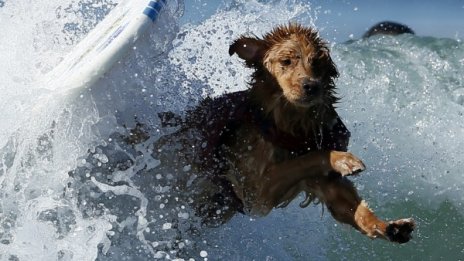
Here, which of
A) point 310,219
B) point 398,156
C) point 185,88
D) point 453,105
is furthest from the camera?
point 453,105

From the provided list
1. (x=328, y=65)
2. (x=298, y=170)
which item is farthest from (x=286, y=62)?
(x=298, y=170)

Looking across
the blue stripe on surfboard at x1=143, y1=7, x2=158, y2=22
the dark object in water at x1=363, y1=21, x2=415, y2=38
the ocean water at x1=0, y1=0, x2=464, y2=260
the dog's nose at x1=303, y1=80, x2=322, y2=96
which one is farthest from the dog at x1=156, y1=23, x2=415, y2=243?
the dark object in water at x1=363, y1=21, x2=415, y2=38

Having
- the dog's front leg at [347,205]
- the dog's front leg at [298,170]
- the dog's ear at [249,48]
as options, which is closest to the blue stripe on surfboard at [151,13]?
the dog's ear at [249,48]

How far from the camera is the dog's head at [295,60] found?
14.6 feet

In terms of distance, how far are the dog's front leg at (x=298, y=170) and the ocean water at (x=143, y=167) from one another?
77 centimetres

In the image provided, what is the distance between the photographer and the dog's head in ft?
14.6

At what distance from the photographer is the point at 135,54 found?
15.8ft

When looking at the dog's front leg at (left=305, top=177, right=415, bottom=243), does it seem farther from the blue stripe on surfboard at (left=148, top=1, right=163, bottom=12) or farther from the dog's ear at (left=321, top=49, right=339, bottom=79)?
the blue stripe on surfboard at (left=148, top=1, right=163, bottom=12)

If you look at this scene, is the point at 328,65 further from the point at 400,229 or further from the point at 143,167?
the point at 143,167

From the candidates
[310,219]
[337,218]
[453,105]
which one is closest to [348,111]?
Answer: [453,105]

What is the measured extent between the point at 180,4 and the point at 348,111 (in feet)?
13.4

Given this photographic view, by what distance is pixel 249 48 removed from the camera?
4.89 metres

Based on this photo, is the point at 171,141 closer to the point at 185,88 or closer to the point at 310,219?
the point at 185,88

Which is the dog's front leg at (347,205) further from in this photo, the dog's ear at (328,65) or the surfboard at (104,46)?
the surfboard at (104,46)
